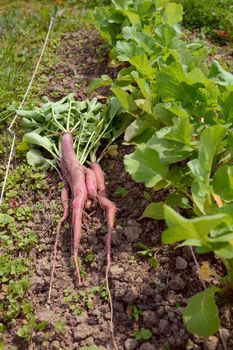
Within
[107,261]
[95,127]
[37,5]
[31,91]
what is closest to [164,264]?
[107,261]

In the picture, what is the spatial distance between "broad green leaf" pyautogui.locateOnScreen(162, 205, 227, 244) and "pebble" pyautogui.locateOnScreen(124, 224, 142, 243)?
77 centimetres

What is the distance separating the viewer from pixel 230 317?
7.24 ft

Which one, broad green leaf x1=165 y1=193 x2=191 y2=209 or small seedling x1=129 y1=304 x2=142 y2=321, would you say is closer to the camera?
small seedling x1=129 y1=304 x2=142 y2=321

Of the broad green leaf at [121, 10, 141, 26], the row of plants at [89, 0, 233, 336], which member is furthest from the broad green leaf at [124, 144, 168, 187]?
the broad green leaf at [121, 10, 141, 26]

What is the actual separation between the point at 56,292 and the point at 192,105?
1.22 m

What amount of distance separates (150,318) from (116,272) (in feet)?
1.07

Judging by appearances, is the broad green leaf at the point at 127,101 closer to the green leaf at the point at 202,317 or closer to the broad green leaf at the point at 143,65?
the broad green leaf at the point at 143,65

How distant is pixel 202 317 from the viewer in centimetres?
200

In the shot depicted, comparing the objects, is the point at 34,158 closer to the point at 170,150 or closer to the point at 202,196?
the point at 170,150

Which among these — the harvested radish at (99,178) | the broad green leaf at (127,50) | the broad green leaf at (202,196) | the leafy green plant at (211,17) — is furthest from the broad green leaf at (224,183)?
the leafy green plant at (211,17)

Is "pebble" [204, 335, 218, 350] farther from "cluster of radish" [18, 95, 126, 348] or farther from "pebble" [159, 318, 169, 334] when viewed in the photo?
"cluster of radish" [18, 95, 126, 348]

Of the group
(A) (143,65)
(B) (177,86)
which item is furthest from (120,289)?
(A) (143,65)

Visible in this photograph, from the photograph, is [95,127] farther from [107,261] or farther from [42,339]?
[42,339]

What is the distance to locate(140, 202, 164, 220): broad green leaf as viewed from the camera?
2531 millimetres
